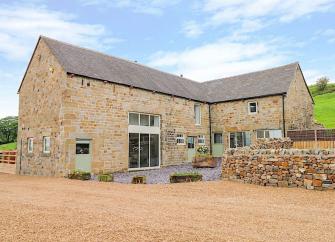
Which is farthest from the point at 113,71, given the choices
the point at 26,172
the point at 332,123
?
the point at 332,123

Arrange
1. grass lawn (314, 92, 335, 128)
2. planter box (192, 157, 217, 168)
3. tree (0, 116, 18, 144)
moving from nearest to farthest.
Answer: planter box (192, 157, 217, 168), grass lawn (314, 92, 335, 128), tree (0, 116, 18, 144)

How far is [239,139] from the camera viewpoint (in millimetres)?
27531

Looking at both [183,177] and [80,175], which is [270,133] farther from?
[80,175]

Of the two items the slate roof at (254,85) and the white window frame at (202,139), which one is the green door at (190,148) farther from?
the slate roof at (254,85)

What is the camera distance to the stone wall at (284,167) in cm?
1123

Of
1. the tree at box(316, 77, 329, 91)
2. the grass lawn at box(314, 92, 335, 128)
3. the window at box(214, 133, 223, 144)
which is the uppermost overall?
the tree at box(316, 77, 329, 91)

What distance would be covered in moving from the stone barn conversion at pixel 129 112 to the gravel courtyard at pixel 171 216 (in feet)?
27.0

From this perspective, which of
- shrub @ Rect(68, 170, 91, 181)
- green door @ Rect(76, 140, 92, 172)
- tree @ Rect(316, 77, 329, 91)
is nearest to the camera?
shrub @ Rect(68, 170, 91, 181)


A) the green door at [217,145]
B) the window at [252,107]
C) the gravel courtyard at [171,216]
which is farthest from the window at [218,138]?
the gravel courtyard at [171,216]

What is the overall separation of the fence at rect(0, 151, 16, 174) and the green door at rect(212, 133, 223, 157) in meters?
17.1

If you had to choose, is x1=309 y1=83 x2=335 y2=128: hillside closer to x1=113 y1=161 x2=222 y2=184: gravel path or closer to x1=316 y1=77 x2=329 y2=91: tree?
x1=316 y1=77 x2=329 y2=91: tree

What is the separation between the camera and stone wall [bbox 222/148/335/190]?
36.8 feet

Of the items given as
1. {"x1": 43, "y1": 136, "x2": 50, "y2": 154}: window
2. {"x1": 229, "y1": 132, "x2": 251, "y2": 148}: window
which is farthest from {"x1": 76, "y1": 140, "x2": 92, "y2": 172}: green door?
{"x1": 229, "y1": 132, "x2": 251, "y2": 148}: window

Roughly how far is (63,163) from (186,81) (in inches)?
684
